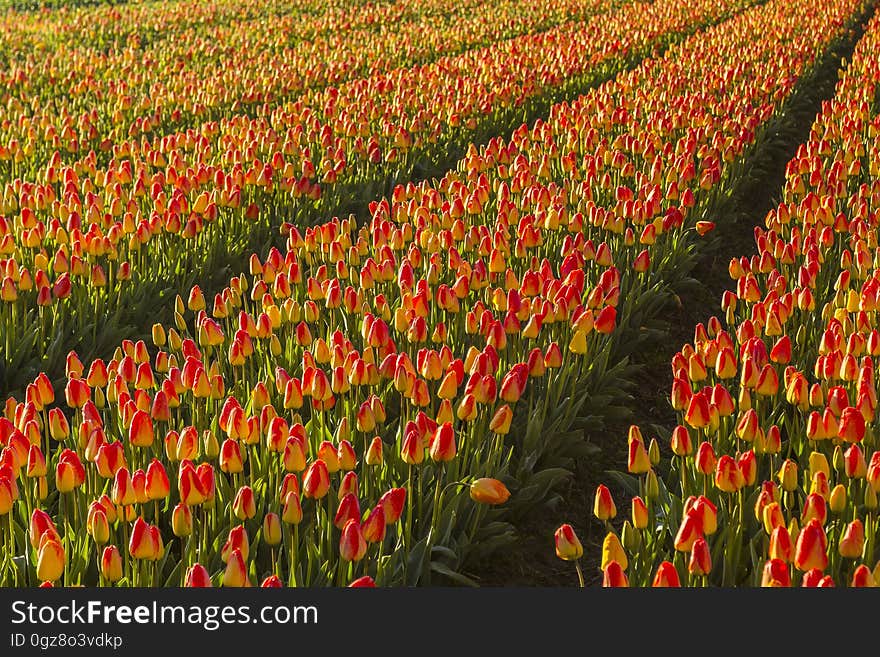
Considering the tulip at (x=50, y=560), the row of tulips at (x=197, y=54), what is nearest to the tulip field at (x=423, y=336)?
the tulip at (x=50, y=560)

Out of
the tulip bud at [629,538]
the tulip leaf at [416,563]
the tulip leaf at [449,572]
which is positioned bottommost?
the tulip leaf at [449,572]

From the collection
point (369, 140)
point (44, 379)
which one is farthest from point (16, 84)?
point (44, 379)

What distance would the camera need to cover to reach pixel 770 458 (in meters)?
3.40

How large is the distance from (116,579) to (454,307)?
2036 millimetres

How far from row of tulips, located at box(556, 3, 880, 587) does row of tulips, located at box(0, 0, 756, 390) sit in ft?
9.30

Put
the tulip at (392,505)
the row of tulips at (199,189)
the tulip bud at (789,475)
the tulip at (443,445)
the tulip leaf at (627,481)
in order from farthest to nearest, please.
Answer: the row of tulips at (199,189), the tulip leaf at (627,481), the tulip at (443,445), the tulip bud at (789,475), the tulip at (392,505)

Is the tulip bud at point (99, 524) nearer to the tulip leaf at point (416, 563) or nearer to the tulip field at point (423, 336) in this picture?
the tulip field at point (423, 336)

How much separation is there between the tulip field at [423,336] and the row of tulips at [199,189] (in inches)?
1.1

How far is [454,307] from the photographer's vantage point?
4.32m

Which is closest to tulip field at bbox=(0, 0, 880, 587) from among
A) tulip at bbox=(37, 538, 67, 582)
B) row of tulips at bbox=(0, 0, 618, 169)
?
tulip at bbox=(37, 538, 67, 582)

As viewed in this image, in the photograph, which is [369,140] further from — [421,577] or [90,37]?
[90,37]

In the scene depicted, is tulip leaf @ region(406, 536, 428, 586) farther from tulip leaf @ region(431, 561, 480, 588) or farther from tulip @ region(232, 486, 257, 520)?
tulip @ region(232, 486, 257, 520)

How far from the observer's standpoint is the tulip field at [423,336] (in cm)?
286

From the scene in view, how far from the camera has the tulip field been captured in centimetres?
286
